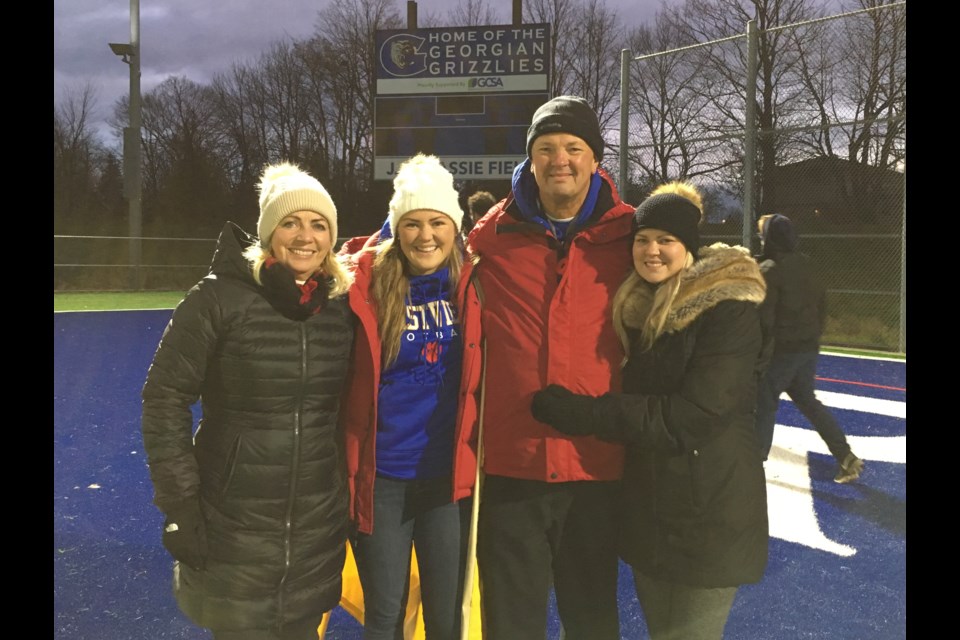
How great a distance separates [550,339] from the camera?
7.70 feet

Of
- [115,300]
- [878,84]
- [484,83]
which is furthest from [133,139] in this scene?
[878,84]

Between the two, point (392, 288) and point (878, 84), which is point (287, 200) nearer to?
point (392, 288)

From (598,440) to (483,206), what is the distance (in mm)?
4892

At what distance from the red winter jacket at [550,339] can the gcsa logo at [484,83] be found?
47.8 ft

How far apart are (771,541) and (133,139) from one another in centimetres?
1744

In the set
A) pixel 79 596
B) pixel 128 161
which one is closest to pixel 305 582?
pixel 79 596

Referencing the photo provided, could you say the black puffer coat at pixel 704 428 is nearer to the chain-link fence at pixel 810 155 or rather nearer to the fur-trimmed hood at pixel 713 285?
the fur-trimmed hood at pixel 713 285

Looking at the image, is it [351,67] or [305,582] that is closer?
[305,582]

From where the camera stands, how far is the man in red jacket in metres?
2.36

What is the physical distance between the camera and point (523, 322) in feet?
7.86

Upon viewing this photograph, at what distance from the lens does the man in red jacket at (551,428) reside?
7.74 feet

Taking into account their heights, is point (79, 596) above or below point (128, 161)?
below
